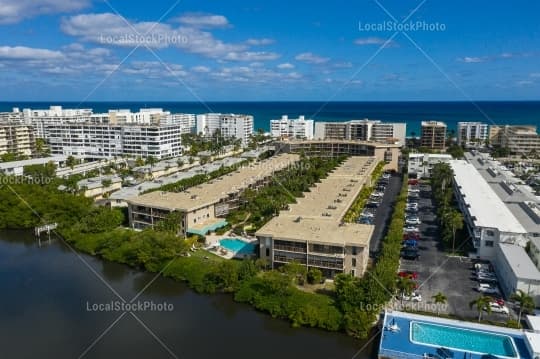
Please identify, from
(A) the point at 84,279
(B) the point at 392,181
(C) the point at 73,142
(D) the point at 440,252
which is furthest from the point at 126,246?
(C) the point at 73,142

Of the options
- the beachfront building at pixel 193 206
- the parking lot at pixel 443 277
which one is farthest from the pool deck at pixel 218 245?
the parking lot at pixel 443 277

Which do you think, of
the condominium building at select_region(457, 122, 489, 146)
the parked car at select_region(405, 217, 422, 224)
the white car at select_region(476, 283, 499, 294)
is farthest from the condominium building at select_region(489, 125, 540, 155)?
the white car at select_region(476, 283, 499, 294)

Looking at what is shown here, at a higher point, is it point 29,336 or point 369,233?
point 369,233

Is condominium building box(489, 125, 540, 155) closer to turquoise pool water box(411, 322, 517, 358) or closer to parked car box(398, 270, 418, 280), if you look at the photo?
parked car box(398, 270, 418, 280)

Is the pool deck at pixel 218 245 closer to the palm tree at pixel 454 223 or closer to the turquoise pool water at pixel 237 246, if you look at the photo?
the turquoise pool water at pixel 237 246

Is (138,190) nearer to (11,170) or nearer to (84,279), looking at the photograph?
(84,279)

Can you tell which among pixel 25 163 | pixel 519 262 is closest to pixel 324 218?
pixel 519 262
